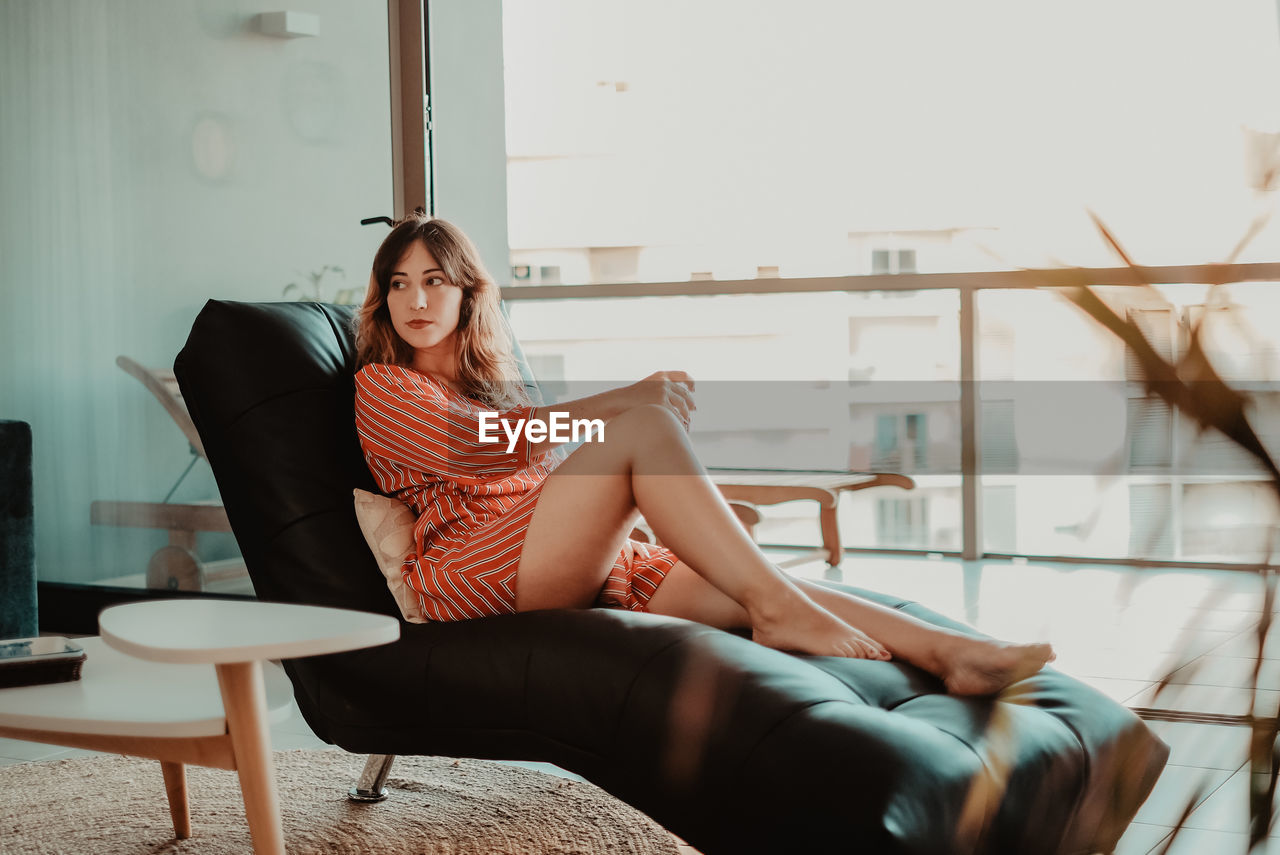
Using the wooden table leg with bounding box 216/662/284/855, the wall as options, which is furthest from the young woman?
the wall

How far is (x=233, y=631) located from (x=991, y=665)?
37.3 inches

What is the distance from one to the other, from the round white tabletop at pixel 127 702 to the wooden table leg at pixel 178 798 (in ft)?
0.72

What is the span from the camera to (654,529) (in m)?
1.76

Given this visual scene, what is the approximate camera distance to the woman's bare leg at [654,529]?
1.67m

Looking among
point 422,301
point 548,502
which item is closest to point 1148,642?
point 548,502

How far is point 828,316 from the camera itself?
13.9ft

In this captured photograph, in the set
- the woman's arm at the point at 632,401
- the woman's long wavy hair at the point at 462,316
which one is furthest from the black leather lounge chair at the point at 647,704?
the woman's arm at the point at 632,401

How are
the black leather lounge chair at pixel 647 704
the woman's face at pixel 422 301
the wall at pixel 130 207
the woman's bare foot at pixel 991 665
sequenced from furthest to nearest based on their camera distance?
1. the wall at pixel 130 207
2. the woman's face at pixel 422 301
3. the woman's bare foot at pixel 991 665
4. the black leather lounge chair at pixel 647 704

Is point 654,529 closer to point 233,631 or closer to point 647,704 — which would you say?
point 647,704

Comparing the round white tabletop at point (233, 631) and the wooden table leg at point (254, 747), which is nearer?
the round white tabletop at point (233, 631)

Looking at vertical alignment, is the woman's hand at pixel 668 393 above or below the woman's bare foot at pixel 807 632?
above

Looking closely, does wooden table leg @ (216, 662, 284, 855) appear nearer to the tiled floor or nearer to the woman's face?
the tiled floor

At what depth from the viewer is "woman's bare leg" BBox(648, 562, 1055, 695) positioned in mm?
1528

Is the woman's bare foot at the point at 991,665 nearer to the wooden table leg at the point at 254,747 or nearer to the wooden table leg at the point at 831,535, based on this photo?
the wooden table leg at the point at 254,747
